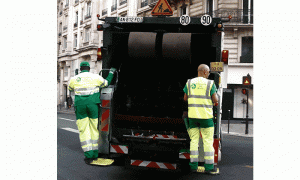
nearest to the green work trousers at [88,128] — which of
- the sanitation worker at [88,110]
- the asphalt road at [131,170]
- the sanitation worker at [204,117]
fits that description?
the sanitation worker at [88,110]

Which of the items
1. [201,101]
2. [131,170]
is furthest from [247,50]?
[201,101]

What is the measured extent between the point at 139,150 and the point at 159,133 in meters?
0.59

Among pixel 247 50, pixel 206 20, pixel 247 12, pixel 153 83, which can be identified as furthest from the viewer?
pixel 247 50

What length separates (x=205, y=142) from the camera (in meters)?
4.14

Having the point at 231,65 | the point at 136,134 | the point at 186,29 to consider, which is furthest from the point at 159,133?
the point at 231,65

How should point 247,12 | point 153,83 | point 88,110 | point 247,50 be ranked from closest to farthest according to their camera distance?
point 88,110, point 153,83, point 247,12, point 247,50

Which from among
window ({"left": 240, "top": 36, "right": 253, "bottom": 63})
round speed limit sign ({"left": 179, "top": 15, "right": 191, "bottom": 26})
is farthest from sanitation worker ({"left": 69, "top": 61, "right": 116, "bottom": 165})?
window ({"left": 240, "top": 36, "right": 253, "bottom": 63})

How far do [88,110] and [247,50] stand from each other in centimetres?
1486

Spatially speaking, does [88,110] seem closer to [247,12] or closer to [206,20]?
[206,20]

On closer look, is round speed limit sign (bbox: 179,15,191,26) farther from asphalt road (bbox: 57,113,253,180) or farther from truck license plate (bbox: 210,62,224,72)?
asphalt road (bbox: 57,113,253,180)

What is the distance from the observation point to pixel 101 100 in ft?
15.3

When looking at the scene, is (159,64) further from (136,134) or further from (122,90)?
(136,134)

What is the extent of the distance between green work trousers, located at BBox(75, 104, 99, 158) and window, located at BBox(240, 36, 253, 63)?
47.1 ft

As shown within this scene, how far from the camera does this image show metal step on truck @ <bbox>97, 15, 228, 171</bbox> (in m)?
4.46
